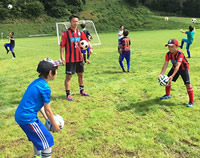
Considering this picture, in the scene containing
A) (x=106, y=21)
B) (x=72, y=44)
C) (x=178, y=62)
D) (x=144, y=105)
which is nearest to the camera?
(x=178, y=62)

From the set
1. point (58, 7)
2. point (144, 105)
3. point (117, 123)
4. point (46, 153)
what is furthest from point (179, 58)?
point (58, 7)

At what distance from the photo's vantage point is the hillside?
177 feet

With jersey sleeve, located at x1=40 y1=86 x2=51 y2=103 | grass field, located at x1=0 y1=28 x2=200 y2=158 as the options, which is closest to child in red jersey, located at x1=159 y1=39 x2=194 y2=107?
grass field, located at x1=0 y1=28 x2=200 y2=158

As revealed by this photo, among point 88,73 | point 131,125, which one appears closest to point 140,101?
point 131,125

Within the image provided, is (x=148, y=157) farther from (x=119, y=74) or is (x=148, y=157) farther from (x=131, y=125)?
(x=119, y=74)

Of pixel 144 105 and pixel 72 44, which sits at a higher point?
pixel 72 44

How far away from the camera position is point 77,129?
13.8 ft

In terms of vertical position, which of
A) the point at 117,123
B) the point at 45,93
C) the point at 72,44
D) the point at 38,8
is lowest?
the point at 117,123

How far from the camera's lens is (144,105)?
5.29 metres

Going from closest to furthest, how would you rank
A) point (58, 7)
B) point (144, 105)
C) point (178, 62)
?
point (178, 62) → point (144, 105) → point (58, 7)

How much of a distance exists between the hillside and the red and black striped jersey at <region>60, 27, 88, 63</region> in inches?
1947

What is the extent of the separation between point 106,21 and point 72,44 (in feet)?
193

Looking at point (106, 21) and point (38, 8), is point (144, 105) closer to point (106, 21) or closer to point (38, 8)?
point (106, 21)

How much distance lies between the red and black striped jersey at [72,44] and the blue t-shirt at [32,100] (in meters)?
3.12
